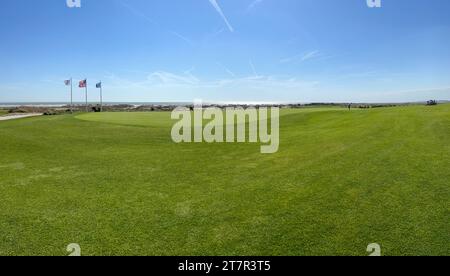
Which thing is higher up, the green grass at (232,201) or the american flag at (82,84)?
the american flag at (82,84)

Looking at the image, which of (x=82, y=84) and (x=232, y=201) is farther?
(x=82, y=84)

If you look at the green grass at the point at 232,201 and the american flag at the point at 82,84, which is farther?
the american flag at the point at 82,84

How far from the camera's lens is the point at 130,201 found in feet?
26.3

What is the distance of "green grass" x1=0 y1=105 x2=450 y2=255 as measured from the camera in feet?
19.0

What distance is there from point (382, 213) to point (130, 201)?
6140 millimetres

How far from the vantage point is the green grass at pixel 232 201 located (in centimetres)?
579

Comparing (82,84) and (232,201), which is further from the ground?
(82,84)

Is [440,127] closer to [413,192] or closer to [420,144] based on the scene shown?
[420,144]

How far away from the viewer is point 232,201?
26.2ft

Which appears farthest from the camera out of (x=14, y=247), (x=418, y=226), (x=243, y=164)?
(x=243, y=164)

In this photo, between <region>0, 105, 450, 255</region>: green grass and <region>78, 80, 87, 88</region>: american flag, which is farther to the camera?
<region>78, 80, 87, 88</region>: american flag

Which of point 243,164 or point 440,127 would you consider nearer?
point 243,164
